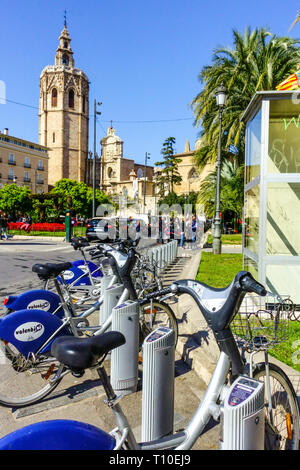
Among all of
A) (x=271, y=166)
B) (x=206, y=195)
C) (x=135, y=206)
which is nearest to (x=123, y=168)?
(x=135, y=206)

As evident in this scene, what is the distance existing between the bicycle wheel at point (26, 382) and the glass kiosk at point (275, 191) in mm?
3729

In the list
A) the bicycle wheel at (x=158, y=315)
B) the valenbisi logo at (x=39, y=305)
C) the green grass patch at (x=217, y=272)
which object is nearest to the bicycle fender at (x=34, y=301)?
the valenbisi logo at (x=39, y=305)

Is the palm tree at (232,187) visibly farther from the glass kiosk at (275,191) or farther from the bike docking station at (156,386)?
the bike docking station at (156,386)

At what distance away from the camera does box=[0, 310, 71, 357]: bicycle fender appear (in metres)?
3.25

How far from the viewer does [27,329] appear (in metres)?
3.33

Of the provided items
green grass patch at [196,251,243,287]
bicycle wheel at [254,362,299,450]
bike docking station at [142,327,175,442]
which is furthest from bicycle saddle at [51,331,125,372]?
green grass patch at [196,251,243,287]

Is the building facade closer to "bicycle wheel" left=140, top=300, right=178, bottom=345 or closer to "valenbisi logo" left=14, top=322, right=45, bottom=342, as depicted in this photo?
"bicycle wheel" left=140, top=300, right=178, bottom=345

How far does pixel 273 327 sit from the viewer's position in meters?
2.25

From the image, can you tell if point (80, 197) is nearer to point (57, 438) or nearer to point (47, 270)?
point (47, 270)

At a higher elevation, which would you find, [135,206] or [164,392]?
[135,206]

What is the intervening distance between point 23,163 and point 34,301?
6744cm

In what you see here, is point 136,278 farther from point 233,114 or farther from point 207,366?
point 233,114

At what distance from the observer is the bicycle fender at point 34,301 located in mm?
3859
